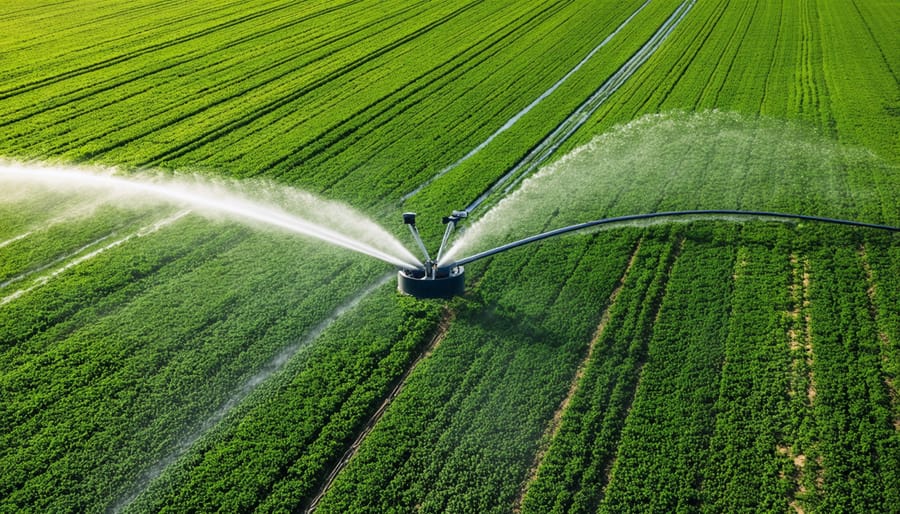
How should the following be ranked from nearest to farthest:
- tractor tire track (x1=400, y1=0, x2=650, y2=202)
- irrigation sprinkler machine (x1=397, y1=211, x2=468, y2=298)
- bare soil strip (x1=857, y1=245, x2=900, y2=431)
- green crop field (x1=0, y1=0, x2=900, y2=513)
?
green crop field (x1=0, y1=0, x2=900, y2=513) → bare soil strip (x1=857, y1=245, x2=900, y2=431) → irrigation sprinkler machine (x1=397, y1=211, x2=468, y2=298) → tractor tire track (x1=400, y1=0, x2=650, y2=202)

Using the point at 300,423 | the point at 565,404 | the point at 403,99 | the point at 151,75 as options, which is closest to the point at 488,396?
the point at 565,404

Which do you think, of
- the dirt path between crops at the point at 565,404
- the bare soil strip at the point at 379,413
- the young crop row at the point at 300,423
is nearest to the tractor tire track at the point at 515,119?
the bare soil strip at the point at 379,413

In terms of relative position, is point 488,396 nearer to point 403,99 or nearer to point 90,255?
point 90,255

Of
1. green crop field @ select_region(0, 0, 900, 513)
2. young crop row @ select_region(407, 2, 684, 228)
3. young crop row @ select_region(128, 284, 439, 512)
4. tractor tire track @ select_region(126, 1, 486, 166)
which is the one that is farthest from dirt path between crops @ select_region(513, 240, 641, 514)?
tractor tire track @ select_region(126, 1, 486, 166)

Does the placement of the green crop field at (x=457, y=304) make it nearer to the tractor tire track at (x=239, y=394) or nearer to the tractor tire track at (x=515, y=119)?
the tractor tire track at (x=239, y=394)

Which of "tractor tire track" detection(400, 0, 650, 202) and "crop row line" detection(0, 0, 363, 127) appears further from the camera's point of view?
"crop row line" detection(0, 0, 363, 127)

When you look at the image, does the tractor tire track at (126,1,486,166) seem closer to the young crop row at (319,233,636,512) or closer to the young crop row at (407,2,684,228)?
the young crop row at (407,2,684,228)
